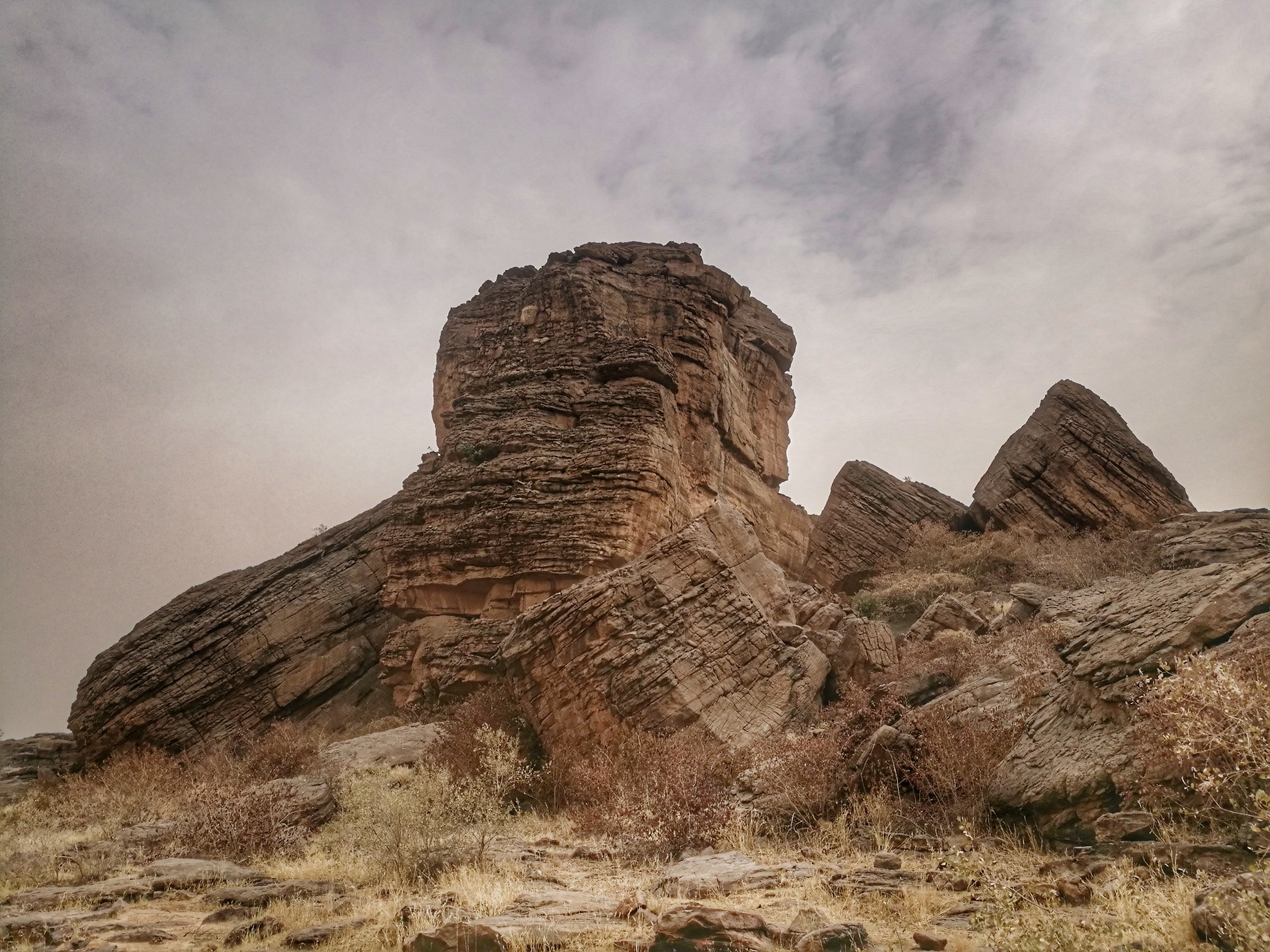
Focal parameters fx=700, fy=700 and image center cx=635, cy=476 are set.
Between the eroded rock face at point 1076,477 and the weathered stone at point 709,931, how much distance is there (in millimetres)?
30090

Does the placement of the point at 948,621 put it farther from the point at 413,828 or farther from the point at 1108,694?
the point at 413,828

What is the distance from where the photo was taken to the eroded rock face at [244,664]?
2522 cm

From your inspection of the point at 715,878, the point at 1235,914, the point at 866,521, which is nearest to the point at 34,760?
the point at 715,878

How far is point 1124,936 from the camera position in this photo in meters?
4.50

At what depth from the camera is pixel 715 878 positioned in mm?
7570

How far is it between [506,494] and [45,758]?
2000cm

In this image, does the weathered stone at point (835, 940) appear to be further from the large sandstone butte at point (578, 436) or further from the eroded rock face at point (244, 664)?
the eroded rock face at point (244, 664)

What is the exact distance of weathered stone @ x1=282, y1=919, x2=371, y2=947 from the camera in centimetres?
650

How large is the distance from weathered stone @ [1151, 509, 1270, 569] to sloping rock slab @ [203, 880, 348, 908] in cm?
2101

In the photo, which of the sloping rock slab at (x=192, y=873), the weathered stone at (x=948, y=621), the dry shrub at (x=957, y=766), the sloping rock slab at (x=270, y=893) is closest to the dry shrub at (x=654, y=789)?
the dry shrub at (x=957, y=766)

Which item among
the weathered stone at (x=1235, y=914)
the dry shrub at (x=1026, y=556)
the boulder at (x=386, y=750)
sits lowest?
the weathered stone at (x=1235, y=914)

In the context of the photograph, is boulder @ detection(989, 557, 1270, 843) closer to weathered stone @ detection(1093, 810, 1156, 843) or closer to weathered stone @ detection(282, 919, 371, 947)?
weathered stone @ detection(1093, 810, 1156, 843)

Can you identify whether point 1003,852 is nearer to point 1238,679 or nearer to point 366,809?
point 1238,679

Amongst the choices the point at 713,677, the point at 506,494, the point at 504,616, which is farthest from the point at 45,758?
the point at 713,677
